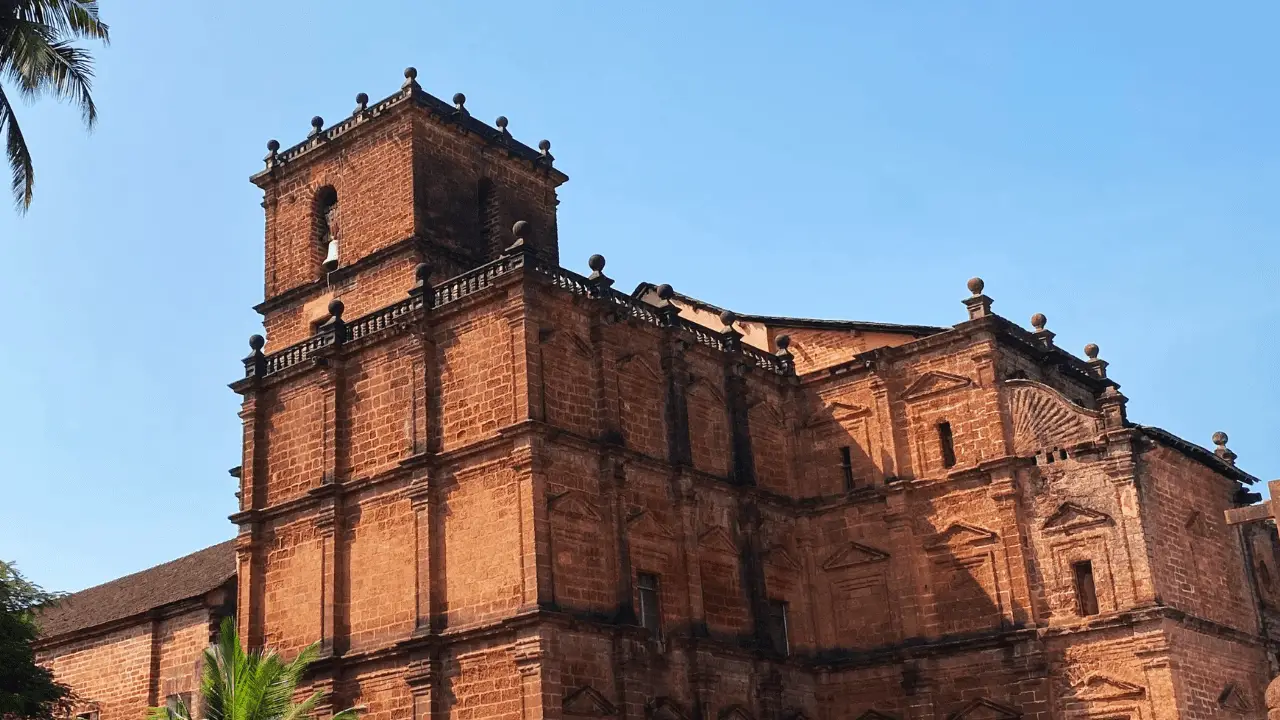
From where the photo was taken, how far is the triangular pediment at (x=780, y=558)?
29141 mm

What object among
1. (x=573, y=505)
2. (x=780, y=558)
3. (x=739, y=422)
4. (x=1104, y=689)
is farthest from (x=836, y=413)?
A: (x=573, y=505)

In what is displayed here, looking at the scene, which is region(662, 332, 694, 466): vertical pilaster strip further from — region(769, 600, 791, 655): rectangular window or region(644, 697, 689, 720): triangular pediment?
region(644, 697, 689, 720): triangular pediment

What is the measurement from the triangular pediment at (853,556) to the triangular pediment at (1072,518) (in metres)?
3.57

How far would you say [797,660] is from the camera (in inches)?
1130

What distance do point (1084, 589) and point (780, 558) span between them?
621 cm

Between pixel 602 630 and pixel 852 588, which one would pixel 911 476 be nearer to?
pixel 852 588

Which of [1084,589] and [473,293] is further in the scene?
[1084,589]

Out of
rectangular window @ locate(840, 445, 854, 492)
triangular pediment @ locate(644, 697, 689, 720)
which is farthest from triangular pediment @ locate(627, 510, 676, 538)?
rectangular window @ locate(840, 445, 854, 492)

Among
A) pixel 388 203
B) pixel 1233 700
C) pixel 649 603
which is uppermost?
pixel 388 203

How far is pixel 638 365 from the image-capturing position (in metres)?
27.4

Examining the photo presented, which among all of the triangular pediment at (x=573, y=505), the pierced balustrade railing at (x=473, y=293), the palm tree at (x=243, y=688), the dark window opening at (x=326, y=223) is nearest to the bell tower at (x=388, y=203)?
the dark window opening at (x=326, y=223)

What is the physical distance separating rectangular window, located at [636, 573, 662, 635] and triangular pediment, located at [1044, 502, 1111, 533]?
26.4 feet

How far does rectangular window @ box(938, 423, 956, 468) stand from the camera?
95.7ft

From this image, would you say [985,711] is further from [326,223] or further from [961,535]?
[326,223]
